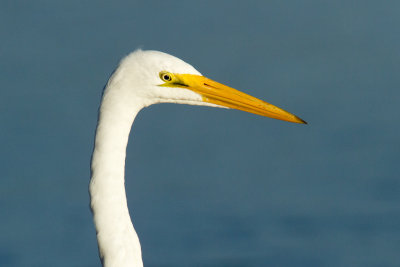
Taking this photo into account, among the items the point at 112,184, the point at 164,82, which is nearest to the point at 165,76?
the point at 164,82

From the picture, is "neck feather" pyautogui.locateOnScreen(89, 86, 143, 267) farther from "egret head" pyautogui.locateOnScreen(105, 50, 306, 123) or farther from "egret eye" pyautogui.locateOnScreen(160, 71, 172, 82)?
"egret eye" pyautogui.locateOnScreen(160, 71, 172, 82)

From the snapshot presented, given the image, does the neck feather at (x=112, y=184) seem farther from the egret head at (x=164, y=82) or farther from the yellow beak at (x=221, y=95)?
the yellow beak at (x=221, y=95)

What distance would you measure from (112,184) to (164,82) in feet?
3.00

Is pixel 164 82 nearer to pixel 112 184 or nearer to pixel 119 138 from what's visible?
pixel 119 138

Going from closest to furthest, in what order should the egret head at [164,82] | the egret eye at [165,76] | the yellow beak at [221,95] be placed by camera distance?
the egret head at [164,82] < the egret eye at [165,76] < the yellow beak at [221,95]

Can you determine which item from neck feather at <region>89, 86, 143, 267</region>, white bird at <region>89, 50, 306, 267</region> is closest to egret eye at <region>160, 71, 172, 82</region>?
white bird at <region>89, 50, 306, 267</region>

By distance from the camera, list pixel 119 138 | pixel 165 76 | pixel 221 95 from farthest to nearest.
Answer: pixel 221 95, pixel 165 76, pixel 119 138

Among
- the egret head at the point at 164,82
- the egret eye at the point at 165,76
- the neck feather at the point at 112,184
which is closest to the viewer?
the neck feather at the point at 112,184

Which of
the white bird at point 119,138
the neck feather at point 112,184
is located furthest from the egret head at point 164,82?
the neck feather at point 112,184

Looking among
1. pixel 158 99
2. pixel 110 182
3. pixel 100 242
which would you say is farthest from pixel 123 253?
pixel 158 99

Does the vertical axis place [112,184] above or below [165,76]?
below

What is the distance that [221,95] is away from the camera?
5473 mm

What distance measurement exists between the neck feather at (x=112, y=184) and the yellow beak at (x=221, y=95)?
0.52 m

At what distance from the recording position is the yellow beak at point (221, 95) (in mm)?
5230
